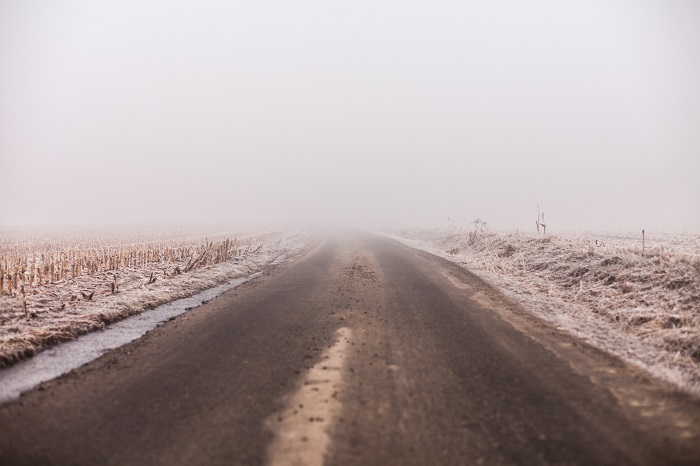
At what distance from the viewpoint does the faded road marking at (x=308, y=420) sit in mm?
3184

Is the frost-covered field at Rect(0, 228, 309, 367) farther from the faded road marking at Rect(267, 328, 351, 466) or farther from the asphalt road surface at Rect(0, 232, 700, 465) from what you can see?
the faded road marking at Rect(267, 328, 351, 466)

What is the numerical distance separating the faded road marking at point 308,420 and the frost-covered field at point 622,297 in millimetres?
4627

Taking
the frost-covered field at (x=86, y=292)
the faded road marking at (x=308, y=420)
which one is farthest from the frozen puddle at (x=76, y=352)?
the faded road marking at (x=308, y=420)

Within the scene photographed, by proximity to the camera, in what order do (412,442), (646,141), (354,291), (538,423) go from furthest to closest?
1. (646,141)
2. (354,291)
3. (538,423)
4. (412,442)

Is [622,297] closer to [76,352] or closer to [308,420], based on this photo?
[308,420]

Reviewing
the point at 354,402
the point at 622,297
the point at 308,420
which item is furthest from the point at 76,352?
the point at 622,297

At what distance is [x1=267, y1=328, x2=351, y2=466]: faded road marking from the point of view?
3.18 metres

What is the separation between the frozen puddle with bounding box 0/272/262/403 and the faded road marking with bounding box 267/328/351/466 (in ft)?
12.1

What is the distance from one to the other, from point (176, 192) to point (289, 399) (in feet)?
640

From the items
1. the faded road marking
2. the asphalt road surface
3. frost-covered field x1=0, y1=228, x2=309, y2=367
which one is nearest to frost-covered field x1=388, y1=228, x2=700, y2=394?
the asphalt road surface

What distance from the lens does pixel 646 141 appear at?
16000 centimetres

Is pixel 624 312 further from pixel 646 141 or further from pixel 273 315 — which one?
pixel 646 141

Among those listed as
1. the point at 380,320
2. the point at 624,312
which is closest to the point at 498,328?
the point at 380,320

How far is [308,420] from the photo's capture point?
3.73 m
